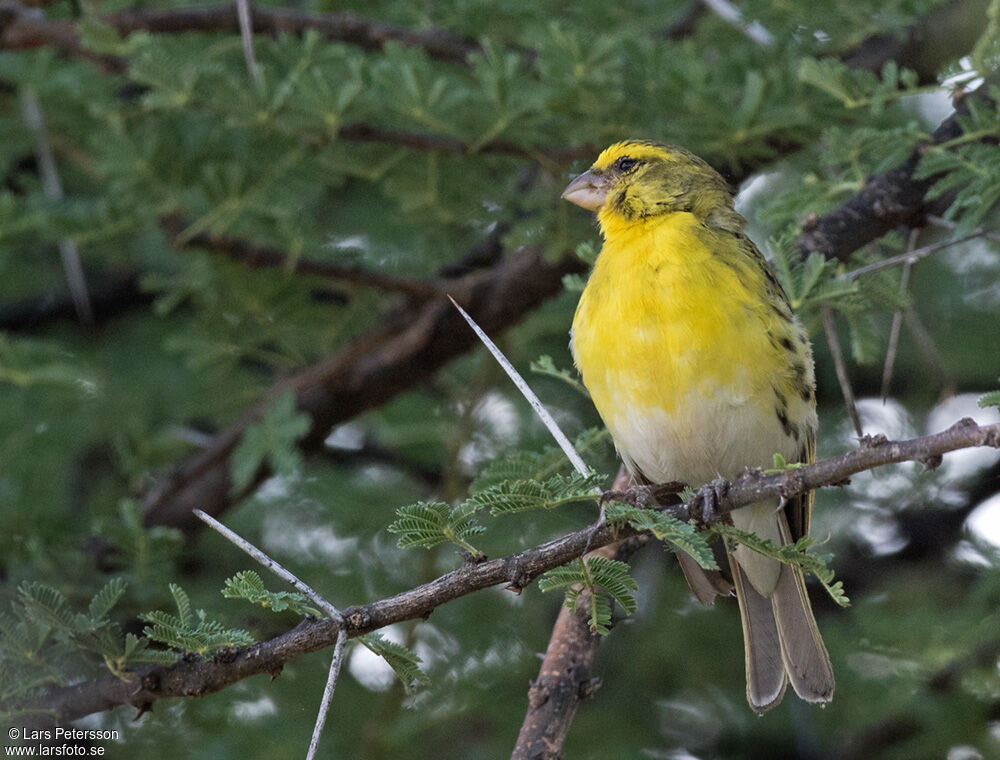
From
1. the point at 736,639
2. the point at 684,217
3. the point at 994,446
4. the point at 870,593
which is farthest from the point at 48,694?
the point at 870,593

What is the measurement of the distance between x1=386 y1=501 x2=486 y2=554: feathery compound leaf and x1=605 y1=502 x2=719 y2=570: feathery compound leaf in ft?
0.91

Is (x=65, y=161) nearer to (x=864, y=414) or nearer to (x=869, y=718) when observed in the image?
(x=864, y=414)

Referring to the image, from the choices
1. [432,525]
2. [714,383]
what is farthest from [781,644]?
[432,525]

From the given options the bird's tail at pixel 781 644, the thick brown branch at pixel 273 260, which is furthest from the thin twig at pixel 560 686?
the thick brown branch at pixel 273 260

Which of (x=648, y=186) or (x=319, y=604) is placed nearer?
(x=319, y=604)

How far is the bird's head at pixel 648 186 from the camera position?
12.5 ft

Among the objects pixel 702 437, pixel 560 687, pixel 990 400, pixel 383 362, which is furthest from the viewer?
pixel 383 362

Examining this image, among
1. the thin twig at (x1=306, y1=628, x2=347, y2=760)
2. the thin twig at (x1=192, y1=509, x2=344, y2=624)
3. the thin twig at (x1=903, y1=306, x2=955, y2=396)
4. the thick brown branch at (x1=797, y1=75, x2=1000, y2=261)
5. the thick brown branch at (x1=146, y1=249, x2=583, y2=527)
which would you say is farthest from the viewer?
the thick brown branch at (x1=146, y1=249, x2=583, y2=527)

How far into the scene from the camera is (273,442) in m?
4.34

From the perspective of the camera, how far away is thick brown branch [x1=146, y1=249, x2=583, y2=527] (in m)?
4.69

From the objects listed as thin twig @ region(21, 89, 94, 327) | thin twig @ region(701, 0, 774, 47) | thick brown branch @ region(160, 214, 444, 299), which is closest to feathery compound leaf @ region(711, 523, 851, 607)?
thick brown branch @ region(160, 214, 444, 299)

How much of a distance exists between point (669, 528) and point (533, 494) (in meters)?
0.27

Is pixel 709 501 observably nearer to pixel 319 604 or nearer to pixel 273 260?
pixel 319 604

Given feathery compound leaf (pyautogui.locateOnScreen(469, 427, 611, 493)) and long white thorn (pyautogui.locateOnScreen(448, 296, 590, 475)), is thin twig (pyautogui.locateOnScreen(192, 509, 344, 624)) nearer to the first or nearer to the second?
long white thorn (pyautogui.locateOnScreen(448, 296, 590, 475))
